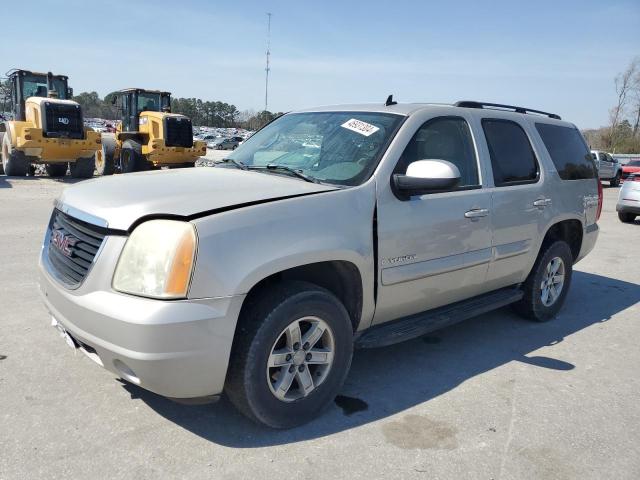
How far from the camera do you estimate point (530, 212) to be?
452 centimetres

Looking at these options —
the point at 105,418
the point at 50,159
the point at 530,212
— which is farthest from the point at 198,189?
the point at 50,159

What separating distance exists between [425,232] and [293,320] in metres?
1.17

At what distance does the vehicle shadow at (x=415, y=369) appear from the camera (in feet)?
9.95

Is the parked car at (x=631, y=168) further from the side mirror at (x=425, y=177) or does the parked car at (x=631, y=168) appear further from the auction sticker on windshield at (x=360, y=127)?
the side mirror at (x=425, y=177)

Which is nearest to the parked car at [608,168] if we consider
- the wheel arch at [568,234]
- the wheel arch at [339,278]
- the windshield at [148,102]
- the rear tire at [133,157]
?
the windshield at [148,102]

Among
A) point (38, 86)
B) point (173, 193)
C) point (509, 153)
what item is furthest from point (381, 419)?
point (38, 86)

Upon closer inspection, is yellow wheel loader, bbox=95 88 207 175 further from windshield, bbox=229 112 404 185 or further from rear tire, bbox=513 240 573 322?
rear tire, bbox=513 240 573 322

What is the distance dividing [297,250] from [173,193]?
75 cm

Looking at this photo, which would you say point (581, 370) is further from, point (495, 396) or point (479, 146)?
point (479, 146)

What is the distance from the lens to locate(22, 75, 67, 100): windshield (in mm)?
16281

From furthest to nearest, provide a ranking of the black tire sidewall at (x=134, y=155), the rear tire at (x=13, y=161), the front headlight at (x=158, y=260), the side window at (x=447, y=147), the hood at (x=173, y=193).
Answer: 1. the black tire sidewall at (x=134, y=155)
2. the rear tire at (x=13, y=161)
3. the side window at (x=447, y=147)
4. the hood at (x=173, y=193)
5. the front headlight at (x=158, y=260)

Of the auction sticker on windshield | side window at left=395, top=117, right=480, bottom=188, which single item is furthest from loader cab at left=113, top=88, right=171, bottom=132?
side window at left=395, top=117, right=480, bottom=188

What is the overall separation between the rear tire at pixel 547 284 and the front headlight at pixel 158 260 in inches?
138

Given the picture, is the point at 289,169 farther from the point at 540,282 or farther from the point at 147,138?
the point at 147,138
